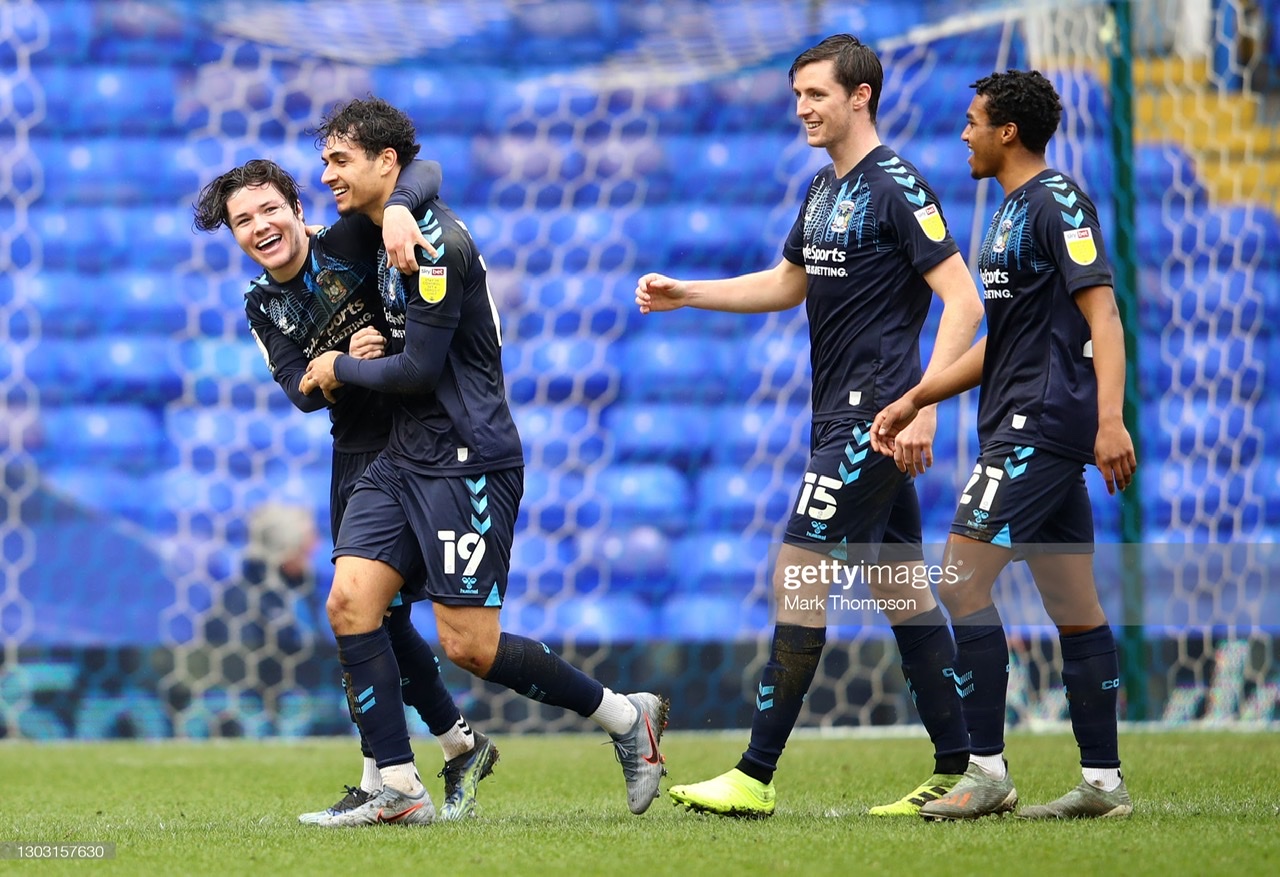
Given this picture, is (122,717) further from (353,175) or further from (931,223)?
(931,223)

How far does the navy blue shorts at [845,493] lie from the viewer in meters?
3.48

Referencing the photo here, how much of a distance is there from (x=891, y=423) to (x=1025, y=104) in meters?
0.76

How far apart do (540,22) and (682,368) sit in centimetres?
168

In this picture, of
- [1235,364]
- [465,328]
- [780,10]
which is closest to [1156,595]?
[1235,364]

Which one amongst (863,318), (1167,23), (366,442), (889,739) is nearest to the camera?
(863,318)

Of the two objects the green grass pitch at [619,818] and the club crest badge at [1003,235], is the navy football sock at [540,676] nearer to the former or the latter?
the green grass pitch at [619,818]

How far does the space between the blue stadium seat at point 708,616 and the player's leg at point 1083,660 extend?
3345 millimetres

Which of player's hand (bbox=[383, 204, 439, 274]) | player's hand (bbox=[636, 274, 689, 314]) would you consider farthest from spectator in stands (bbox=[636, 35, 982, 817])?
player's hand (bbox=[383, 204, 439, 274])

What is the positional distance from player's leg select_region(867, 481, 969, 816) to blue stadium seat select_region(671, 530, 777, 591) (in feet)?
10.5

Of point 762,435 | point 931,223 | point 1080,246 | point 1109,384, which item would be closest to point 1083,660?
point 1109,384

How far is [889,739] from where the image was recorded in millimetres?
5824

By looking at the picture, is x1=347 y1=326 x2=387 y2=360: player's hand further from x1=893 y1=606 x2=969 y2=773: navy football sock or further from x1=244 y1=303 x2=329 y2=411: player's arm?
x1=893 y1=606 x2=969 y2=773: navy football sock

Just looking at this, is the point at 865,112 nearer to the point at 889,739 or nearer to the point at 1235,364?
the point at 889,739

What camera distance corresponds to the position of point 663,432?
23.4 feet
